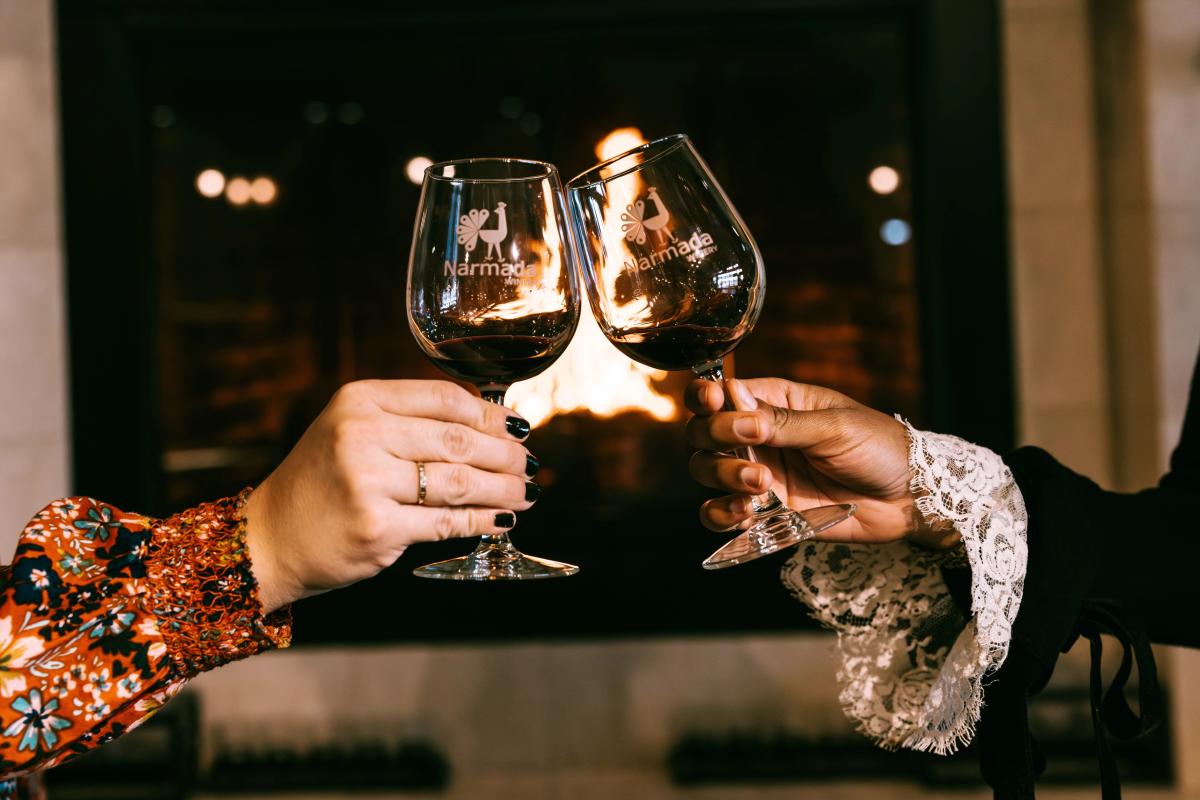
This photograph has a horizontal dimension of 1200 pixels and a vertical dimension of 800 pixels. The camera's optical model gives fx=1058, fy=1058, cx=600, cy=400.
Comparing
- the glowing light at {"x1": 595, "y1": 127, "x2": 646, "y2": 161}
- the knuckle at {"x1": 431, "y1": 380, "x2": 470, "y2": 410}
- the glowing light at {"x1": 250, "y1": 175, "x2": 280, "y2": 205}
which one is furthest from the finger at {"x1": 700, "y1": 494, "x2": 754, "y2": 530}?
the glowing light at {"x1": 250, "y1": 175, "x2": 280, "y2": 205}

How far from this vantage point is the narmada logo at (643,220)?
26.9 inches

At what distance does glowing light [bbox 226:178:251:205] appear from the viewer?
7.21ft

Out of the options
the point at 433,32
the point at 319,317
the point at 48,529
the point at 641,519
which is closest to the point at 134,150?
the point at 319,317

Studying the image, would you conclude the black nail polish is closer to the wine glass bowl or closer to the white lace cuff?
the wine glass bowl

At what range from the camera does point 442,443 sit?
1.98 feet

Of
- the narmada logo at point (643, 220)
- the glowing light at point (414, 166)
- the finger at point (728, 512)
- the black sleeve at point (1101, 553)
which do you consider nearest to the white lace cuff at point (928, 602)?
the black sleeve at point (1101, 553)

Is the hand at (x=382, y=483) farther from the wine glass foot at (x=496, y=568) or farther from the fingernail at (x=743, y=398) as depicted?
the fingernail at (x=743, y=398)

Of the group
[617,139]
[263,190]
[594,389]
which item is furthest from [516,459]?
[263,190]

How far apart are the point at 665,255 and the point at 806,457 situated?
0.23 metres

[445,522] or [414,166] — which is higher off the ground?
[414,166]

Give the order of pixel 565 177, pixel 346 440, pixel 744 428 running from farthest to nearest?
pixel 565 177, pixel 744 428, pixel 346 440

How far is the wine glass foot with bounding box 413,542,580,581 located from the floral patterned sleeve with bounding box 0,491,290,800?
103mm

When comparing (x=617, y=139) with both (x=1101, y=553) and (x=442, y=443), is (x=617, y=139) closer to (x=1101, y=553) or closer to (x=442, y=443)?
(x=1101, y=553)

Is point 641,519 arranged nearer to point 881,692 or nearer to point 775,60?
point 775,60
